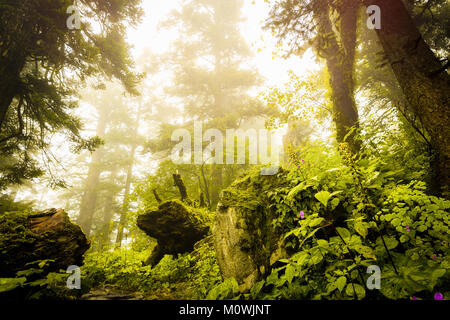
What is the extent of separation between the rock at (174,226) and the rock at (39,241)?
1257mm

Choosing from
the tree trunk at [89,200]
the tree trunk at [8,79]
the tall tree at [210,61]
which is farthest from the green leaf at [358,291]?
the tree trunk at [89,200]

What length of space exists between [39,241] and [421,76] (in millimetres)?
6151

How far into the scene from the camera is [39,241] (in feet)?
10.3

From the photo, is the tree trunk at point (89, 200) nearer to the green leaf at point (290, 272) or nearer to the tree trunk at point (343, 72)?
the tree trunk at point (343, 72)

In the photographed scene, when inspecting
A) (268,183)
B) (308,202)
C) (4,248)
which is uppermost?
(268,183)

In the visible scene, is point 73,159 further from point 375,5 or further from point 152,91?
point 375,5

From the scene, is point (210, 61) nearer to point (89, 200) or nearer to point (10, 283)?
point (89, 200)

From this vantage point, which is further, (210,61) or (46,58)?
(210,61)

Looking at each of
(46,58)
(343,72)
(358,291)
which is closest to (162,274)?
(358,291)

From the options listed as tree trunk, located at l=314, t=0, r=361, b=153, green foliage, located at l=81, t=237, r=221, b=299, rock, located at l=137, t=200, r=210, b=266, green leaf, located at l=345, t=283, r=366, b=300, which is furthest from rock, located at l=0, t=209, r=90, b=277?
tree trunk, located at l=314, t=0, r=361, b=153

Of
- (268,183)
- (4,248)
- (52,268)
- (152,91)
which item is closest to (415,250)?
(268,183)

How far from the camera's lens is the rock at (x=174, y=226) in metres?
4.40

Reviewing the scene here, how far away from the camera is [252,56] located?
16.6 m

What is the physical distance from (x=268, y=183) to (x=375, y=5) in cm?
307
